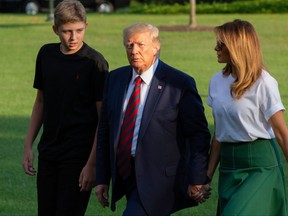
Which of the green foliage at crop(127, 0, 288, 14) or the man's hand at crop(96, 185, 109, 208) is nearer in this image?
the man's hand at crop(96, 185, 109, 208)

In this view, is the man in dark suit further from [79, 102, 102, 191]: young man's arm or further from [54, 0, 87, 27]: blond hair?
[54, 0, 87, 27]: blond hair

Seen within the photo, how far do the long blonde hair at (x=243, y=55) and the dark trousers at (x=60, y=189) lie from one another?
140 cm

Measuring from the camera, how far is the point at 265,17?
1467 inches

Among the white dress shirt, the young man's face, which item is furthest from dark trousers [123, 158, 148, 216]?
the young man's face

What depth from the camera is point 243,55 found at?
20.1ft

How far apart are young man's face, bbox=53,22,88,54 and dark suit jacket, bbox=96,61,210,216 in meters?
0.55

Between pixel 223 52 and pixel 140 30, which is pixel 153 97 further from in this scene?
pixel 223 52

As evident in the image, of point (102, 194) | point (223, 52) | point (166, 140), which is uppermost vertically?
point (223, 52)

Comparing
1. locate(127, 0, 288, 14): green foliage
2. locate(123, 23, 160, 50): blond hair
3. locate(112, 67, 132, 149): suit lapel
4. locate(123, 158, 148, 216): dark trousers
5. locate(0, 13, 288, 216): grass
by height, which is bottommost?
locate(127, 0, 288, 14): green foliage

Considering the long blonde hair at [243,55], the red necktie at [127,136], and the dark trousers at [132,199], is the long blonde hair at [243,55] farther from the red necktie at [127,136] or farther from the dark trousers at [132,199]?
the dark trousers at [132,199]

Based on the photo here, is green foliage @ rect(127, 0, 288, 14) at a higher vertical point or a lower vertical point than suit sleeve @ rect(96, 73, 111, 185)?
lower

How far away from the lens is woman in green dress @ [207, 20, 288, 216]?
610 cm

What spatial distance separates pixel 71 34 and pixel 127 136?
3.12ft

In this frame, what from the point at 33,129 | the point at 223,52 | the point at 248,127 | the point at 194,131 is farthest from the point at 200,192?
the point at 33,129
